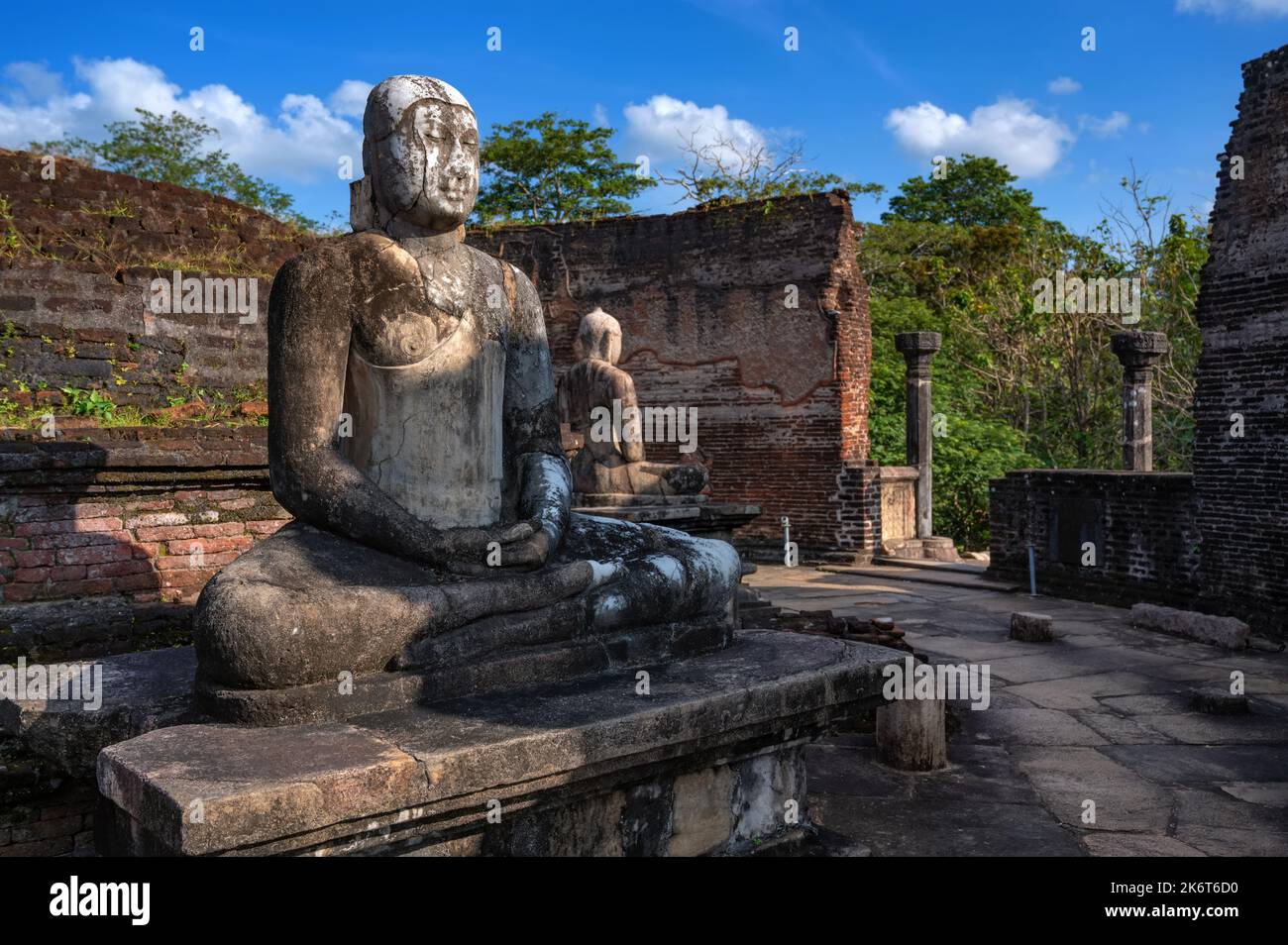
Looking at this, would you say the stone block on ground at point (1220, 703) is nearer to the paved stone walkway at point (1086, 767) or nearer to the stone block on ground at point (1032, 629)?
the paved stone walkway at point (1086, 767)

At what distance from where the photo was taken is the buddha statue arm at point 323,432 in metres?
3.06

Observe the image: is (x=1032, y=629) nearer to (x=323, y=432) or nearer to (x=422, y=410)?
(x=422, y=410)

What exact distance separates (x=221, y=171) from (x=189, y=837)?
29.0 meters

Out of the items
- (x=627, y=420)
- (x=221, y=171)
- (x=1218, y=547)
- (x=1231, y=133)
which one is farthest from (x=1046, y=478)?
(x=221, y=171)

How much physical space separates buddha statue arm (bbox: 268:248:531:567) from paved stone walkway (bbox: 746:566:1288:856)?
74.1 inches

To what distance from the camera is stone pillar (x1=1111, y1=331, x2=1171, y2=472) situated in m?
11.4

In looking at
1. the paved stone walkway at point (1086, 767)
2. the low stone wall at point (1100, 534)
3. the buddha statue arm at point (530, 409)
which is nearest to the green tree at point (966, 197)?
the low stone wall at point (1100, 534)

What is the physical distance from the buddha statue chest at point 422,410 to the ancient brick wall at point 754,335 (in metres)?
10.5

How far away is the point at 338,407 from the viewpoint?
3.16 m

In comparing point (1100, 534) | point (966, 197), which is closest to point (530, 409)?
point (1100, 534)

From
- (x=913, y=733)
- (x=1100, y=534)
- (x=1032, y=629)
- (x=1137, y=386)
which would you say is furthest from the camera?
(x=1137, y=386)

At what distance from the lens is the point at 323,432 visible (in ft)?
10.2

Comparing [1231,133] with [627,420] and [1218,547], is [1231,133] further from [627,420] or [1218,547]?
[627,420]

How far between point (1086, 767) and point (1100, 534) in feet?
18.6
